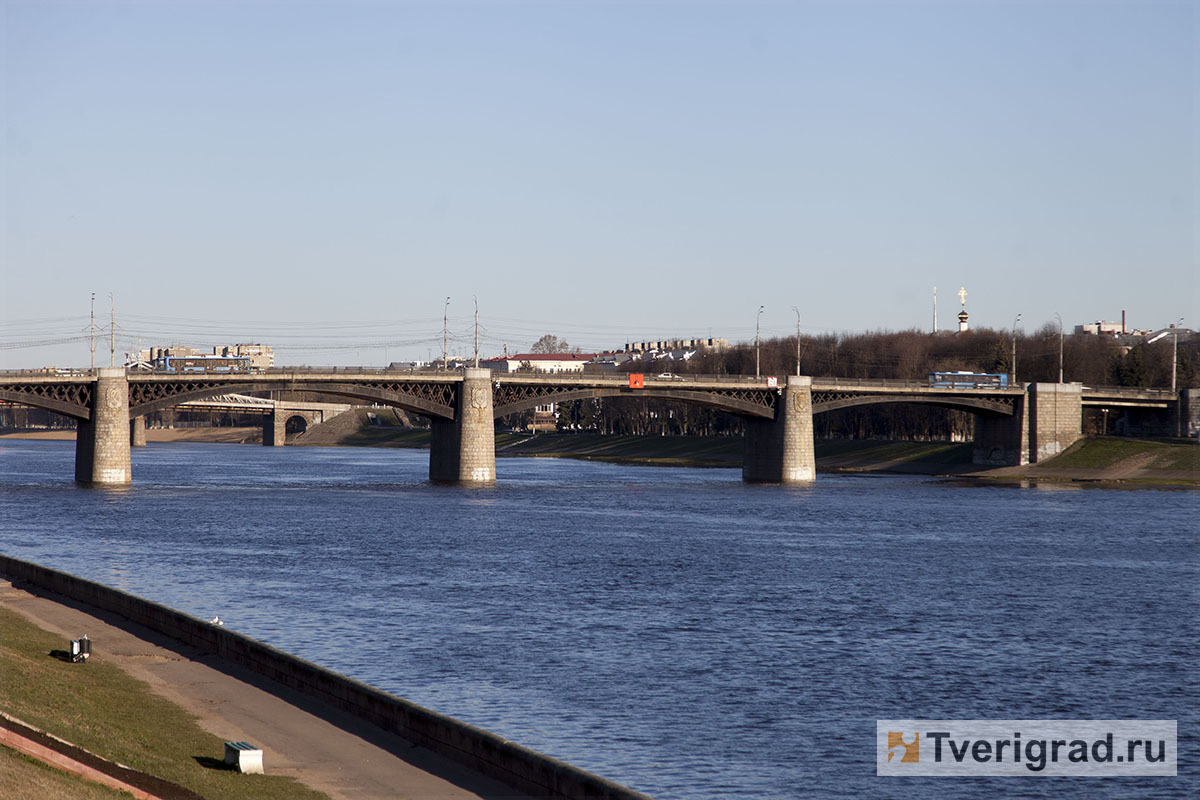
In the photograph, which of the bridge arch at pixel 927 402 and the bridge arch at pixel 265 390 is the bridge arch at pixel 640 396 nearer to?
the bridge arch at pixel 927 402

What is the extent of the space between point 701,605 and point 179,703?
20.0m

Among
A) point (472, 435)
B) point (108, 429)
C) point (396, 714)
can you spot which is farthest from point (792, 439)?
point (396, 714)

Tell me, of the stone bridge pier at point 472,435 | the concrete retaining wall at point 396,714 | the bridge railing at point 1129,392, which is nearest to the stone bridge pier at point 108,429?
the stone bridge pier at point 472,435

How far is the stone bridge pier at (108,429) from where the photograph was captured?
89.2m

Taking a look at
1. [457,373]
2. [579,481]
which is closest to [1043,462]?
[579,481]

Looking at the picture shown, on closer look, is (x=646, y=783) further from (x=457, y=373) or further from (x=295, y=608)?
(x=457, y=373)

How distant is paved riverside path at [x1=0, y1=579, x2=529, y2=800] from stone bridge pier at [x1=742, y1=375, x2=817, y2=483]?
8075 cm

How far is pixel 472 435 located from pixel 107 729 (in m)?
78.4

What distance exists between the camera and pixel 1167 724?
25.4 meters

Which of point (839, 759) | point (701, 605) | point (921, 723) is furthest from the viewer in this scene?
point (701, 605)

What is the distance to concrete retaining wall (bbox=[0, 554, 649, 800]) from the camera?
1727cm

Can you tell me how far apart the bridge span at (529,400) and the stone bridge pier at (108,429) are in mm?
70

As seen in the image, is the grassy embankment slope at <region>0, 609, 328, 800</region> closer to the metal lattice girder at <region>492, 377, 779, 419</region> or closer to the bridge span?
the bridge span

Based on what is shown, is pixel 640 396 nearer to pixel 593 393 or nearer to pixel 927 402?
pixel 593 393
